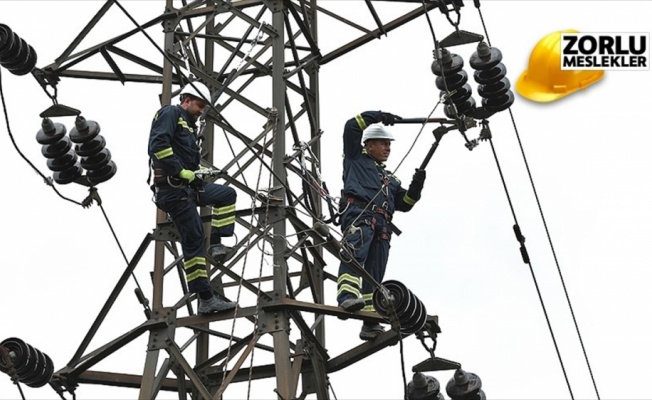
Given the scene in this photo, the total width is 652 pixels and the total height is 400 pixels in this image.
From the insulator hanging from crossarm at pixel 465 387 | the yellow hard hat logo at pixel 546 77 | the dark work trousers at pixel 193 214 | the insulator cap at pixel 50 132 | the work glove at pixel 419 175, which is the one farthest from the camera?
the yellow hard hat logo at pixel 546 77

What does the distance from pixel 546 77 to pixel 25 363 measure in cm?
645

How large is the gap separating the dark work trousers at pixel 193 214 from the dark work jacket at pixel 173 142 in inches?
9.5

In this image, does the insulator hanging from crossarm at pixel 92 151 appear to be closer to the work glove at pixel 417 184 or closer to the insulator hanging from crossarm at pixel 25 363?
the insulator hanging from crossarm at pixel 25 363

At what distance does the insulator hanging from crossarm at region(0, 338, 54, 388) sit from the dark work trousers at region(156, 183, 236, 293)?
5.56ft

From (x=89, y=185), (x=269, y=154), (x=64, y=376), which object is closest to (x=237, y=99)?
(x=269, y=154)

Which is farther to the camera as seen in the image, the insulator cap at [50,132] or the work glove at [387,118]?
the insulator cap at [50,132]

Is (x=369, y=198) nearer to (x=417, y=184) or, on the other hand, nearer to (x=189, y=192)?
(x=417, y=184)

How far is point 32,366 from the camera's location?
18.4 meters

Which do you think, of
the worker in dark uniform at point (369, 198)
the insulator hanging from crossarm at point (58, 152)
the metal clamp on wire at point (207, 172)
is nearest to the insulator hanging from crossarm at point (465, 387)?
the worker in dark uniform at point (369, 198)

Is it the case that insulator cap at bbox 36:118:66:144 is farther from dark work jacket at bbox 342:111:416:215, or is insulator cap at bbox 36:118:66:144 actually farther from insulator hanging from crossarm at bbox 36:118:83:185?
dark work jacket at bbox 342:111:416:215

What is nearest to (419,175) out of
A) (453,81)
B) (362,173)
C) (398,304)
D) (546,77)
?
(362,173)

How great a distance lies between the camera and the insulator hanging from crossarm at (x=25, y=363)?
18.3 m

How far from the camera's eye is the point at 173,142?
59.0 feet

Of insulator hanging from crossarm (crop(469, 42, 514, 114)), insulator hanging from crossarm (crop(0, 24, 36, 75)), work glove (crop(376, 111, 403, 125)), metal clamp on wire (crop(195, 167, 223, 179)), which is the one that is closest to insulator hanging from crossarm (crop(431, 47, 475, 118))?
insulator hanging from crossarm (crop(469, 42, 514, 114))
